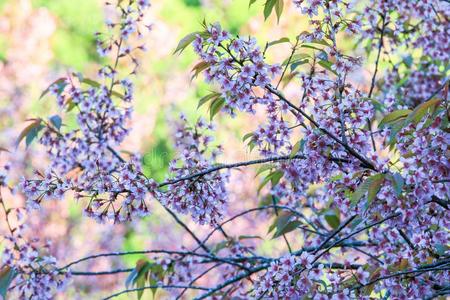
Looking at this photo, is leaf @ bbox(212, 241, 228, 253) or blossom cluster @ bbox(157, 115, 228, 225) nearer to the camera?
blossom cluster @ bbox(157, 115, 228, 225)

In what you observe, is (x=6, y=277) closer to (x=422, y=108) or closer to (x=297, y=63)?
(x=297, y=63)

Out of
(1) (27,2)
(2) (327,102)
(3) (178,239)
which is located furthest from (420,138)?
(1) (27,2)

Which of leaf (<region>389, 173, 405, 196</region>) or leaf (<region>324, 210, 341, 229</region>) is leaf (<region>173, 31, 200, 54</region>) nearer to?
leaf (<region>389, 173, 405, 196</region>)

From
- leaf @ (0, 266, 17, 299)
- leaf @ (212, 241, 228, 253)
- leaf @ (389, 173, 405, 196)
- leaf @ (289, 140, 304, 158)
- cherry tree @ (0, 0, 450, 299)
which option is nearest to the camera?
leaf @ (389, 173, 405, 196)

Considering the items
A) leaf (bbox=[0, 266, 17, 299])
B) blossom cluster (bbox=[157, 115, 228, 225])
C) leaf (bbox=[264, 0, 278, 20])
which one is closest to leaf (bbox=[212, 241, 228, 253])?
blossom cluster (bbox=[157, 115, 228, 225])

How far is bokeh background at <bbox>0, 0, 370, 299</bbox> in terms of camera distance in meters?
7.85

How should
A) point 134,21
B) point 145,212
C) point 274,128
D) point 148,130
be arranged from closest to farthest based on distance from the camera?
point 145,212 → point 274,128 → point 134,21 → point 148,130

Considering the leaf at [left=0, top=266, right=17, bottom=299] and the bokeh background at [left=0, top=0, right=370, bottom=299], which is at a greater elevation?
the bokeh background at [left=0, top=0, right=370, bottom=299]

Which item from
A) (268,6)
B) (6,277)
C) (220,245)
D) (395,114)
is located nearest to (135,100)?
(220,245)

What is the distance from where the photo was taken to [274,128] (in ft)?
6.93

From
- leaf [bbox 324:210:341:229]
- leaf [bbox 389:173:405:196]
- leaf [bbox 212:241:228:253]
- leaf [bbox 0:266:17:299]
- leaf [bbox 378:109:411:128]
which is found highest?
leaf [bbox 324:210:341:229]

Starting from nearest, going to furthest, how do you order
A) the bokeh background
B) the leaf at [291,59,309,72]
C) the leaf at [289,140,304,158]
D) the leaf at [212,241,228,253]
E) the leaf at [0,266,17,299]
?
the leaf at [289,140,304,158]
the leaf at [291,59,309,72]
the leaf at [0,266,17,299]
the leaf at [212,241,228,253]
the bokeh background

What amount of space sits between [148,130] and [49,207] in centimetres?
225

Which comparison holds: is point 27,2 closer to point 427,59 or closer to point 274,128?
point 427,59
